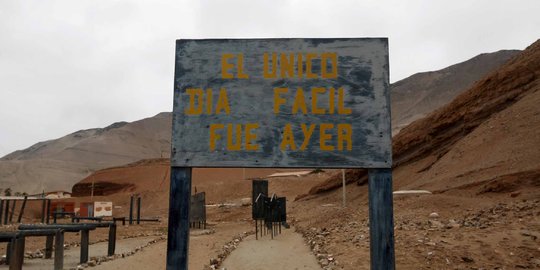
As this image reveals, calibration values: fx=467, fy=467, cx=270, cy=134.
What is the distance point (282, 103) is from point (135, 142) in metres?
148

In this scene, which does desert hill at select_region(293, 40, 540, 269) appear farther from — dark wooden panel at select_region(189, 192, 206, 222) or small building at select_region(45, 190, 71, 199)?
small building at select_region(45, 190, 71, 199)

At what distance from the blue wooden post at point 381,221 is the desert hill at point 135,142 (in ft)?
317

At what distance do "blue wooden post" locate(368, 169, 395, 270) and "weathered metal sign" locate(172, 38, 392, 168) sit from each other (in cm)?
15

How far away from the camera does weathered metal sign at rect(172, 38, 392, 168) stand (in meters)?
4.52

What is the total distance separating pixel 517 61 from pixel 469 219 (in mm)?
19025

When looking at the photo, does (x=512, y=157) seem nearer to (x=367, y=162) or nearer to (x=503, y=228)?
(x=503, y=228)

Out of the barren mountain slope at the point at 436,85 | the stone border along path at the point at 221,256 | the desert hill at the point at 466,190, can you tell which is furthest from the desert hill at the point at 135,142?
the stone border along path at the point at 221,256

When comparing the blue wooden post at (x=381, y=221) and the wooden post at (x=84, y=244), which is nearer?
the blue wooden post at (x=381, y=221)

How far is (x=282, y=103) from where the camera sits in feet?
15.2

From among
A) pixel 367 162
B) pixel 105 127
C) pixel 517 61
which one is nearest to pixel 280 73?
pixel 367 162

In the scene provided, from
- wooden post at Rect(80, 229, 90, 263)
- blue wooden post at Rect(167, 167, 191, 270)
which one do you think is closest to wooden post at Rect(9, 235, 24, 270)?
wooden post at Rect(80, 229, 90, 263)

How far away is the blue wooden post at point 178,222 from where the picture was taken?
4395 millimetres

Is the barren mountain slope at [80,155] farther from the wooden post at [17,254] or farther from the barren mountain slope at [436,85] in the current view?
the wooden post at [17,254]

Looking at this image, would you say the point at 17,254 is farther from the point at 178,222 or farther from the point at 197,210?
the point at 197,210
